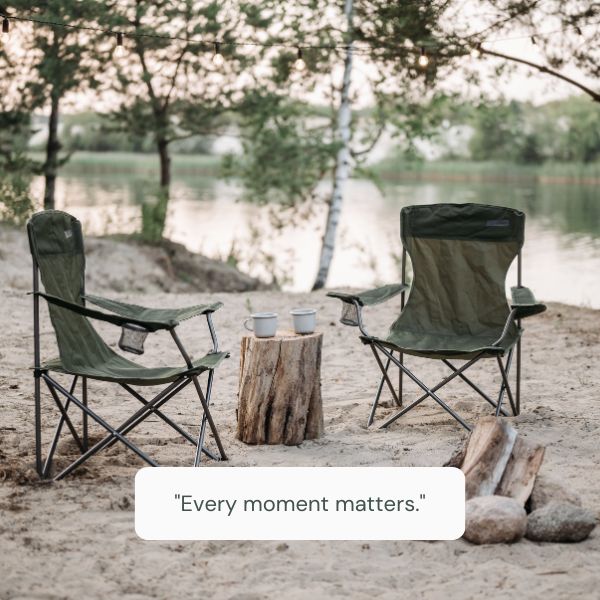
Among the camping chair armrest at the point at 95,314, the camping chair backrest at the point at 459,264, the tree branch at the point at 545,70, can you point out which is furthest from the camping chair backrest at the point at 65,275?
the tree branch at the point at 545,70

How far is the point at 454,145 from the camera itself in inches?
391

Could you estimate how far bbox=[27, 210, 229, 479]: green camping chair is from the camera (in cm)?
290

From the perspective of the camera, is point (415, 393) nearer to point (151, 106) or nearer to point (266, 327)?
point (266, 327)

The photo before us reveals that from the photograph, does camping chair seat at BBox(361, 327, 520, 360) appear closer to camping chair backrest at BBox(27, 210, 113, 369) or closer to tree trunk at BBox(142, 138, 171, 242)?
camping chair backrest at BBox(27, 210, 113, 369)

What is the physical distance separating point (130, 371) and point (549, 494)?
4.62 feet

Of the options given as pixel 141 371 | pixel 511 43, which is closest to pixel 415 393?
pixel 141 371

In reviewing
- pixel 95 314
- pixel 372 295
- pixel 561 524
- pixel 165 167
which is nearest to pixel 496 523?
pixel 561 524

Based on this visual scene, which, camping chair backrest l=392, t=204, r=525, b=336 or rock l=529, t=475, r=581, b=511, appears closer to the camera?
rock l=529, t=475, r=581, b=511

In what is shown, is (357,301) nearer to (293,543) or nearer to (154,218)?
(293,543)

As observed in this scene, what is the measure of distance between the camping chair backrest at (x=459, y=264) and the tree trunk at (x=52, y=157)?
5654mm

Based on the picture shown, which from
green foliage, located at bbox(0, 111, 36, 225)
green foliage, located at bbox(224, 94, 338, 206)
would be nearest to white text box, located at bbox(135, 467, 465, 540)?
green foliage, located at bbox(224, 94, 338, 206)

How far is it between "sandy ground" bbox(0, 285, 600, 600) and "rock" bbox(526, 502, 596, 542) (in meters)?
0.03

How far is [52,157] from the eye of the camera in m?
9.27

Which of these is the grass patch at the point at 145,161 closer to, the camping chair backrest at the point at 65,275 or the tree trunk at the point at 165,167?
the tree trunk at the point at 165,167
